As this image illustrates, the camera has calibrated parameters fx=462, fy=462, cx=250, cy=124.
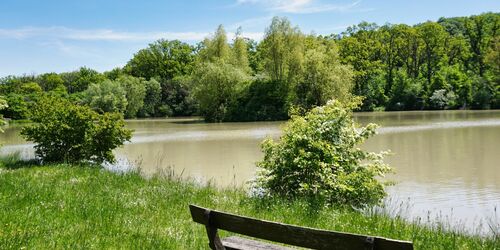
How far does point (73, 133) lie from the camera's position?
16.7 meters

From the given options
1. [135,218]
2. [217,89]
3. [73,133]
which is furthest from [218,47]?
[135,218]

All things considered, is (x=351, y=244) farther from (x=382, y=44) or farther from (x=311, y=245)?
(x=382, y=44)

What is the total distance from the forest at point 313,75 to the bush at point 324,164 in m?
44.1

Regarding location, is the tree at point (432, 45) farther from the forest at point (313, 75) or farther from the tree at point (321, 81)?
the tree at point (321, 81)

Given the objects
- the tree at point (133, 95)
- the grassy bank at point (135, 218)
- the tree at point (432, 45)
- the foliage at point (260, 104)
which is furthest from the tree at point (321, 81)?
the grassy bank at point (135, 218)

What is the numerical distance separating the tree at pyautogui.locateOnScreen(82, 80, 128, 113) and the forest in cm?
16

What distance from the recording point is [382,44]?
85812 millimetres

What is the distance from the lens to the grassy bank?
5.81 m

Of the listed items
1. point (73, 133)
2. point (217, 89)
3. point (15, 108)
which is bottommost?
point (73, 133)

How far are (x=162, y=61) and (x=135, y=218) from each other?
318 feet

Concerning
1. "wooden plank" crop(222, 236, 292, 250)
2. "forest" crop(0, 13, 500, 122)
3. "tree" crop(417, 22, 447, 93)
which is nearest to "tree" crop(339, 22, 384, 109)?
"forest" crop(0, 13, 500, 122)

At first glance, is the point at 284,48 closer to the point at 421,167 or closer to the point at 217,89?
the point at 217,89

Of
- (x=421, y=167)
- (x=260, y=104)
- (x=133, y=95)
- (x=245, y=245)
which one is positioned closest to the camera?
(x=245, y=245)

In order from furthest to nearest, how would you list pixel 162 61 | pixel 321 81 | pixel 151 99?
pixel 162 61
pixel 151 99
pixel 321 81
